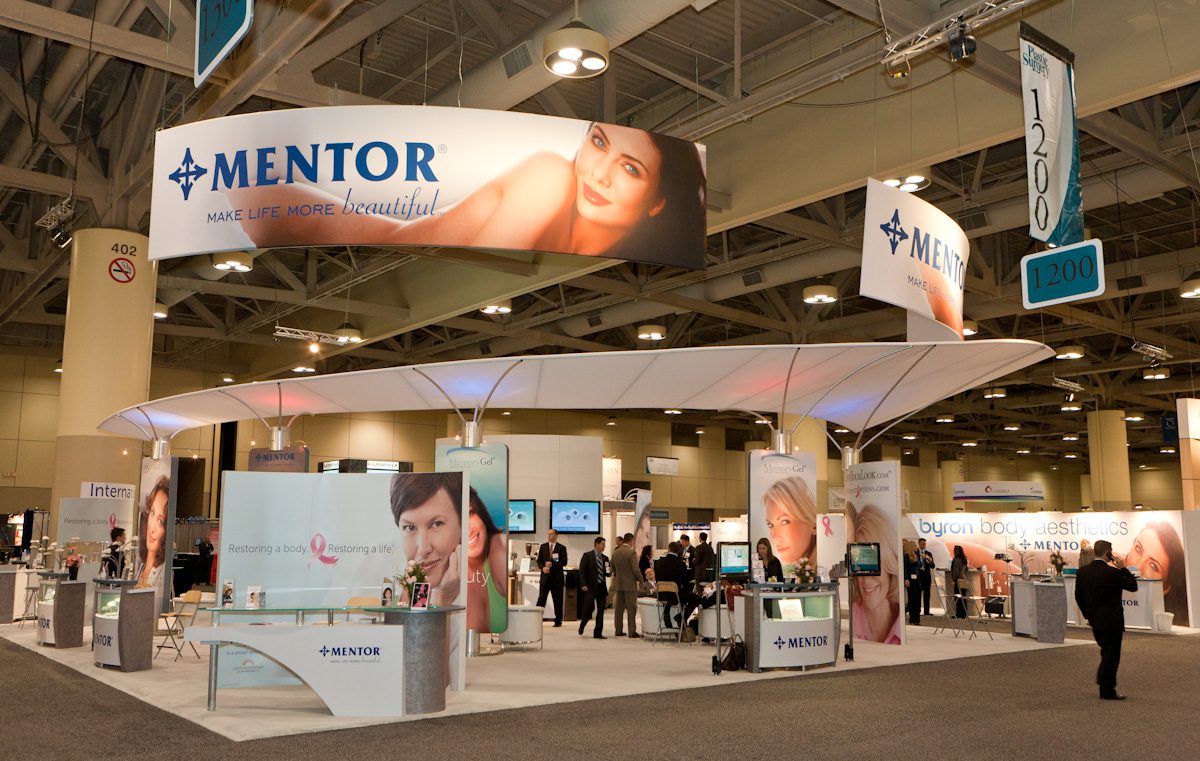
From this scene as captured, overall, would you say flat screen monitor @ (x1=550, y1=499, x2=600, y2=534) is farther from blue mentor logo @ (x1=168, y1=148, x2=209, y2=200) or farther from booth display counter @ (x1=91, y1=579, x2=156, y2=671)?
blue mentor logo @ (x1=168, y1=148, x2=209, y2=200)

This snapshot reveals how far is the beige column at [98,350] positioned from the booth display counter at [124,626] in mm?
3607

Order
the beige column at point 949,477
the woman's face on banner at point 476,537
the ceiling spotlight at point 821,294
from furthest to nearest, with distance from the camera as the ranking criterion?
1. the beige column at point 949,477
2. the ceiling spotlight at point 821,294
3. the woman's face on banner at point 476,537

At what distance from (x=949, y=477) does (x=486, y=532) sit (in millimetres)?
35298

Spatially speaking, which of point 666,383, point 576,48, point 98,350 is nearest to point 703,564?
point 666,383

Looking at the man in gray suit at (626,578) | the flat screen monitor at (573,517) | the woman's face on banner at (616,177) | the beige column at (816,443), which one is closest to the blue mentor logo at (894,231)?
the woman's face on banner at (616,177)

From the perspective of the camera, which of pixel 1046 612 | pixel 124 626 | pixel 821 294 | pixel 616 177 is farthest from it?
pixel 821 294

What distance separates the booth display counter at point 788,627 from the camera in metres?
9.45

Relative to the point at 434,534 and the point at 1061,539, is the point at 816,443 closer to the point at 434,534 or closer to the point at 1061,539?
the point at 1061,539

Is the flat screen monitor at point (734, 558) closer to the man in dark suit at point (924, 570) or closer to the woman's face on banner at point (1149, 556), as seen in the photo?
the man in dark suit at point (924, 570)

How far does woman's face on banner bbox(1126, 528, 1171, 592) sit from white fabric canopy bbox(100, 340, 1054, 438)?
7.23m

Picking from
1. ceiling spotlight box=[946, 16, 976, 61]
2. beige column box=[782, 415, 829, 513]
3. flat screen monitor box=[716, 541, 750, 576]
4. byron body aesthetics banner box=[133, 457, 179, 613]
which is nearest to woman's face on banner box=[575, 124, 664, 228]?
ceiling spotlight box=[946, 16, 976, 61]

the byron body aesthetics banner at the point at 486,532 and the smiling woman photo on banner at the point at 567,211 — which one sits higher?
the smiling woman photo on banner at the point at 567,211

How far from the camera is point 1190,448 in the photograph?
17.1m

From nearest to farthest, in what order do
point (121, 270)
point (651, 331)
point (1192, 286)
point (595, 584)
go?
1. point (121, 270)
2. point (595, 584)
3. point (1192, 286)
4. point (651, 331)
